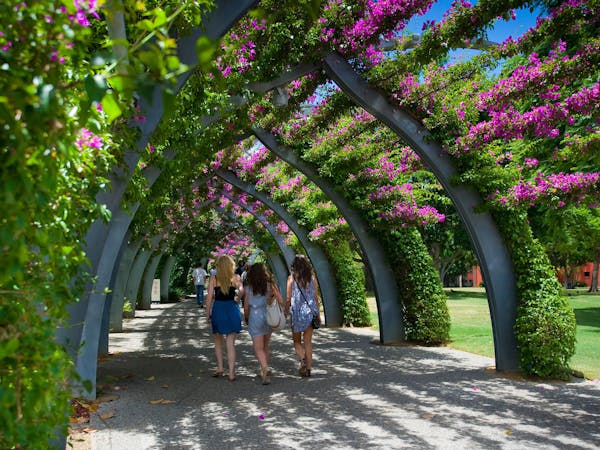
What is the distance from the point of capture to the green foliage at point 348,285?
1529 centimetres

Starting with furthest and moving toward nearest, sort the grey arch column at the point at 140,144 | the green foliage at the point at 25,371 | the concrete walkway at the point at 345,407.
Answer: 1. the concrete walkway at the point at 345,407
2. the grey arch column at the point at 140,144
3. the green foliage at the point at 25,371

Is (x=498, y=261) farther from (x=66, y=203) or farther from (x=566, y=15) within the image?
(x=66, y=203)

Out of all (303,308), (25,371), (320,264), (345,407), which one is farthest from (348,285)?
(25,371)

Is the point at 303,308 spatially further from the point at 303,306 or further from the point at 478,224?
the point at 478,224

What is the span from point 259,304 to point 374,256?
440 cm

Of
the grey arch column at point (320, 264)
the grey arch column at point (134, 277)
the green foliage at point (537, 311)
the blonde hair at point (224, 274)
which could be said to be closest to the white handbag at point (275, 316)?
the blonde hair at point (224, 274)

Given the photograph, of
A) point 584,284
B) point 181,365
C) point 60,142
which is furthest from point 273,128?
point 584,284

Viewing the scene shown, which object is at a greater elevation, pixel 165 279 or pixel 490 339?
pixel 165 279

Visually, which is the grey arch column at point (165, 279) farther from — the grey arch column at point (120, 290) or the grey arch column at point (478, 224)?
the grey arch column at point (478, 224)

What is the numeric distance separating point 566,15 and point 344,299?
10.7m

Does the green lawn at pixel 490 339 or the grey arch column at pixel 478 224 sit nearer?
the grey arch column at pixel 478 224

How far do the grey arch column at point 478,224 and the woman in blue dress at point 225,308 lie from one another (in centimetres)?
305

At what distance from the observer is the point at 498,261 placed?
8188 millimetres

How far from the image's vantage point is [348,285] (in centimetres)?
1523
